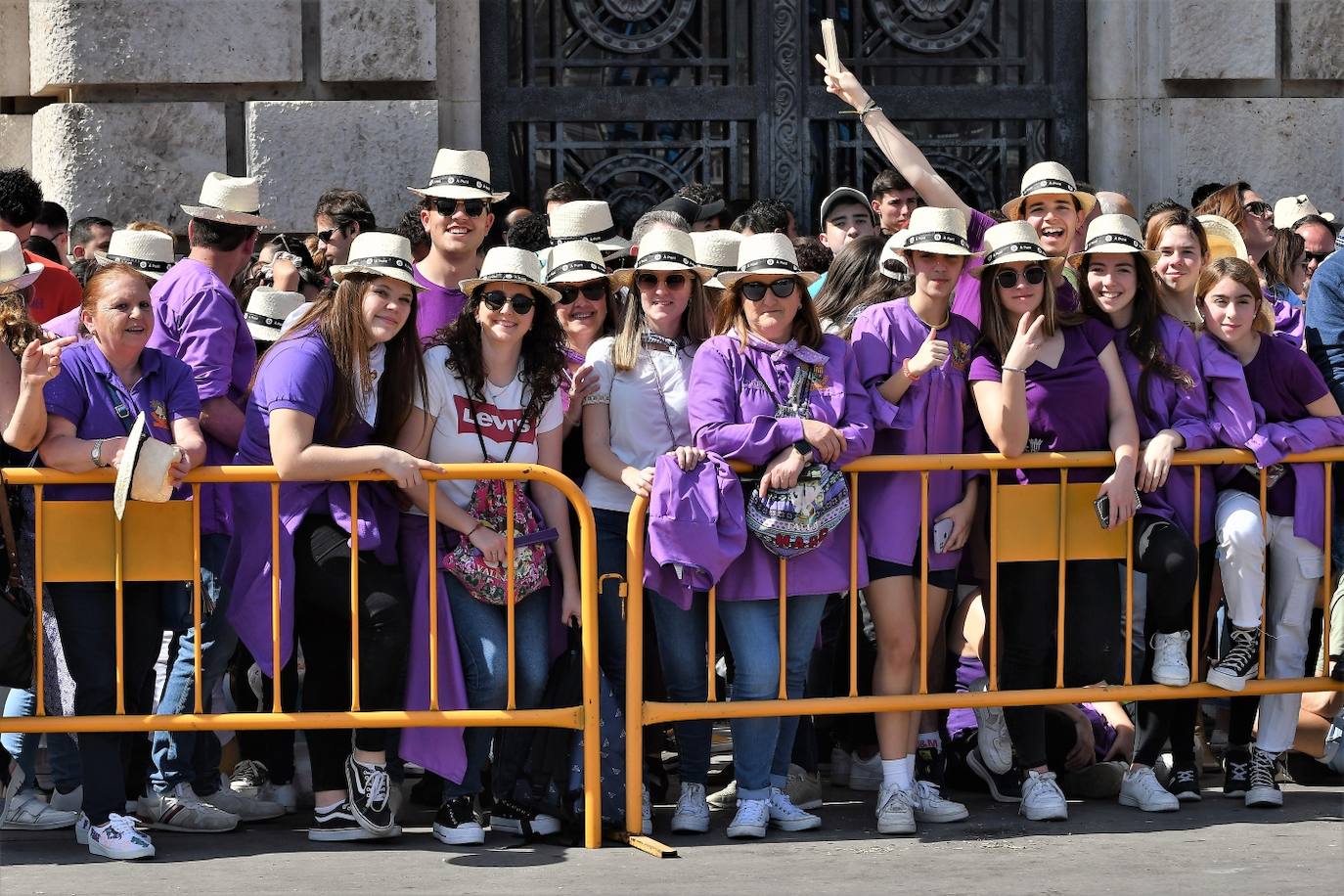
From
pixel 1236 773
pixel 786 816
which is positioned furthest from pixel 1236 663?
pixel 786 816

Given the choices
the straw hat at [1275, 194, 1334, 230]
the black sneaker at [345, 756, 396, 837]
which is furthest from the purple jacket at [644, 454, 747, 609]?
the straw hat at [1275, 194, 1334, 230]

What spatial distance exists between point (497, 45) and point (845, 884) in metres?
5.42

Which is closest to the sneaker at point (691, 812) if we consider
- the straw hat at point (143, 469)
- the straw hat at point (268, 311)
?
the straw hat at point (143, 469)

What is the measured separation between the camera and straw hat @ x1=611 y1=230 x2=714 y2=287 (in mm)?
6426

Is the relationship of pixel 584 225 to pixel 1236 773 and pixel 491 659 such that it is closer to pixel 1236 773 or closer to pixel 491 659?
pixel 491 659

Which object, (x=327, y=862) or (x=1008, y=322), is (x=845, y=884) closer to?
(x=327, y=862)

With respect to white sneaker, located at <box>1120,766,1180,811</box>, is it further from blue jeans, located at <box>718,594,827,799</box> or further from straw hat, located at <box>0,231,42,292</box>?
straw hat, located at <box>0,231,42,292</box>

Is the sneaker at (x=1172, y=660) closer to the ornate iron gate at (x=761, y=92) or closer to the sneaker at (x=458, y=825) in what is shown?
the sneaker at (x=458, y=825)

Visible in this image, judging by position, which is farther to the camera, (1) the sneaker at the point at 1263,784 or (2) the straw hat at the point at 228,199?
(2) the straw hat at the point at 228,199

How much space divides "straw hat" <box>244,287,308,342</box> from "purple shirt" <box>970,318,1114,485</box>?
A: 8.68 feet

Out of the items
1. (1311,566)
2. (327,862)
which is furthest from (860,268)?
(327,862)

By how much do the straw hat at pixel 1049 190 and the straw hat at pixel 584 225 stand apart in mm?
1500

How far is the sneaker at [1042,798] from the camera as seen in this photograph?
6.37 m

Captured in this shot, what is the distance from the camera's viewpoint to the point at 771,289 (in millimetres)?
6262
